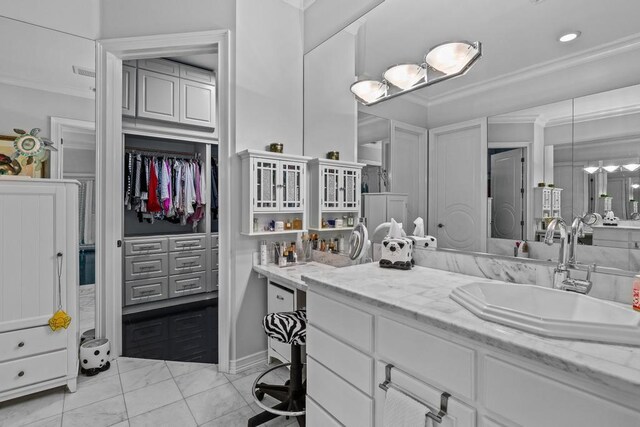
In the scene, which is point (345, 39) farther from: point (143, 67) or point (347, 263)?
point (143, 67)

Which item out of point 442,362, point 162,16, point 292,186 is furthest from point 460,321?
point 162,16

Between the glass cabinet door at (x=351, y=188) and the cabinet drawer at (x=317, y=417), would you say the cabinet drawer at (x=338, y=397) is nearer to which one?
the cabinet drawer at (x=317, y=417)

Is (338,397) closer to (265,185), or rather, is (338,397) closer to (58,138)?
(265,185)

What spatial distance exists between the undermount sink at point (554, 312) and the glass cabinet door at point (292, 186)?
1.53m

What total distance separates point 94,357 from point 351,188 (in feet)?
7.39

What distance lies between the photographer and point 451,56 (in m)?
1.65

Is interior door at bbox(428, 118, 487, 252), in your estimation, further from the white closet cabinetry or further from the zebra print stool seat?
the white closet cabinetry

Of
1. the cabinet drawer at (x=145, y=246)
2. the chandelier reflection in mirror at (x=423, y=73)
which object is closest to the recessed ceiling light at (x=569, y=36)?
the chandelier reflection in mirror at (x=423, y=73)

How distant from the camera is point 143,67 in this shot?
363 centimetres

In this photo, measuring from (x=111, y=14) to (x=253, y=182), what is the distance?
1.77m

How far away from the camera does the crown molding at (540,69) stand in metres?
1.16

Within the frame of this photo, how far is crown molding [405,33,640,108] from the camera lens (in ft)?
3.79

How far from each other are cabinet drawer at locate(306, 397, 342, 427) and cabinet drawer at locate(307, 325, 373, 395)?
23 centimetres

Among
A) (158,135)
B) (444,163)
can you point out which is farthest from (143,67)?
(444,163)
